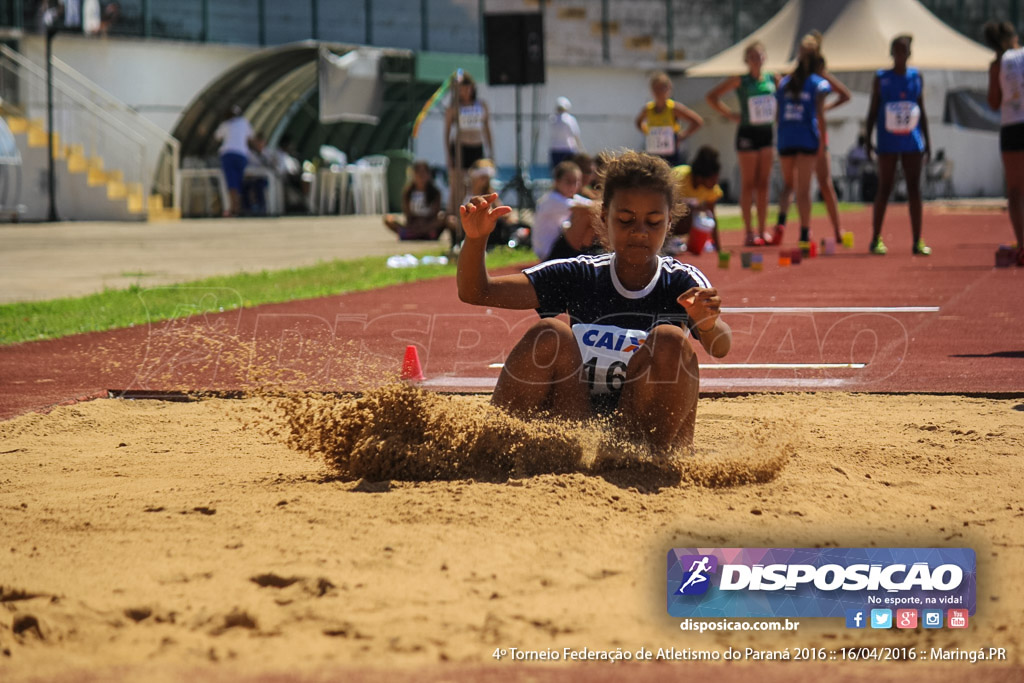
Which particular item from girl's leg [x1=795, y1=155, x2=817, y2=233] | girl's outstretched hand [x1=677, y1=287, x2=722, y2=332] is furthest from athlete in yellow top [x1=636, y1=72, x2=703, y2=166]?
girl's outstretched hand [x1=677, y1=287, x2=722, y2=332]

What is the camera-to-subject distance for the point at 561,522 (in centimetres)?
346

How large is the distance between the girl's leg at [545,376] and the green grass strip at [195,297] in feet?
15.6

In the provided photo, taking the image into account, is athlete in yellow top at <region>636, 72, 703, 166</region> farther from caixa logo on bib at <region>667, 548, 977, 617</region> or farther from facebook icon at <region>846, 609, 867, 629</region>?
facebook icon at <region>846, 609, 867, 629</region>

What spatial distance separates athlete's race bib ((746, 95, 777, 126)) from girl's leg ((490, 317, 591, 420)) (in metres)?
11.0

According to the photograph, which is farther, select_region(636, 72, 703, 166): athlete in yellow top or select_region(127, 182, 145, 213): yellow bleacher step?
select_region(127, 182, 145, 213): yellow bleacher step

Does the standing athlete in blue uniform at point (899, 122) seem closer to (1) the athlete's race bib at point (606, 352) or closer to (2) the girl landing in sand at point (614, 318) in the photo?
(2) the girl landing in sand at point (614, 318)

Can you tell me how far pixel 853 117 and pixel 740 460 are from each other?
3278 centimetres

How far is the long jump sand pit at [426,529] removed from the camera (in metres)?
2.63

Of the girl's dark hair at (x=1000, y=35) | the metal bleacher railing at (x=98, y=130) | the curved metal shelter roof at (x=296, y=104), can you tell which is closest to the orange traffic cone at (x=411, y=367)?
the girl's dark hair at (x=1000, y=35)

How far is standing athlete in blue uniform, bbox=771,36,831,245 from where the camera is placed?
13742 millimetres

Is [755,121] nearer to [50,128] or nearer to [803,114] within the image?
[803,114]

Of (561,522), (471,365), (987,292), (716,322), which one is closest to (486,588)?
(561,522)

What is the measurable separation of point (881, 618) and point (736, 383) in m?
3.48

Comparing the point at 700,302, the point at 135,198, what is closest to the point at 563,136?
the point at 135,198
